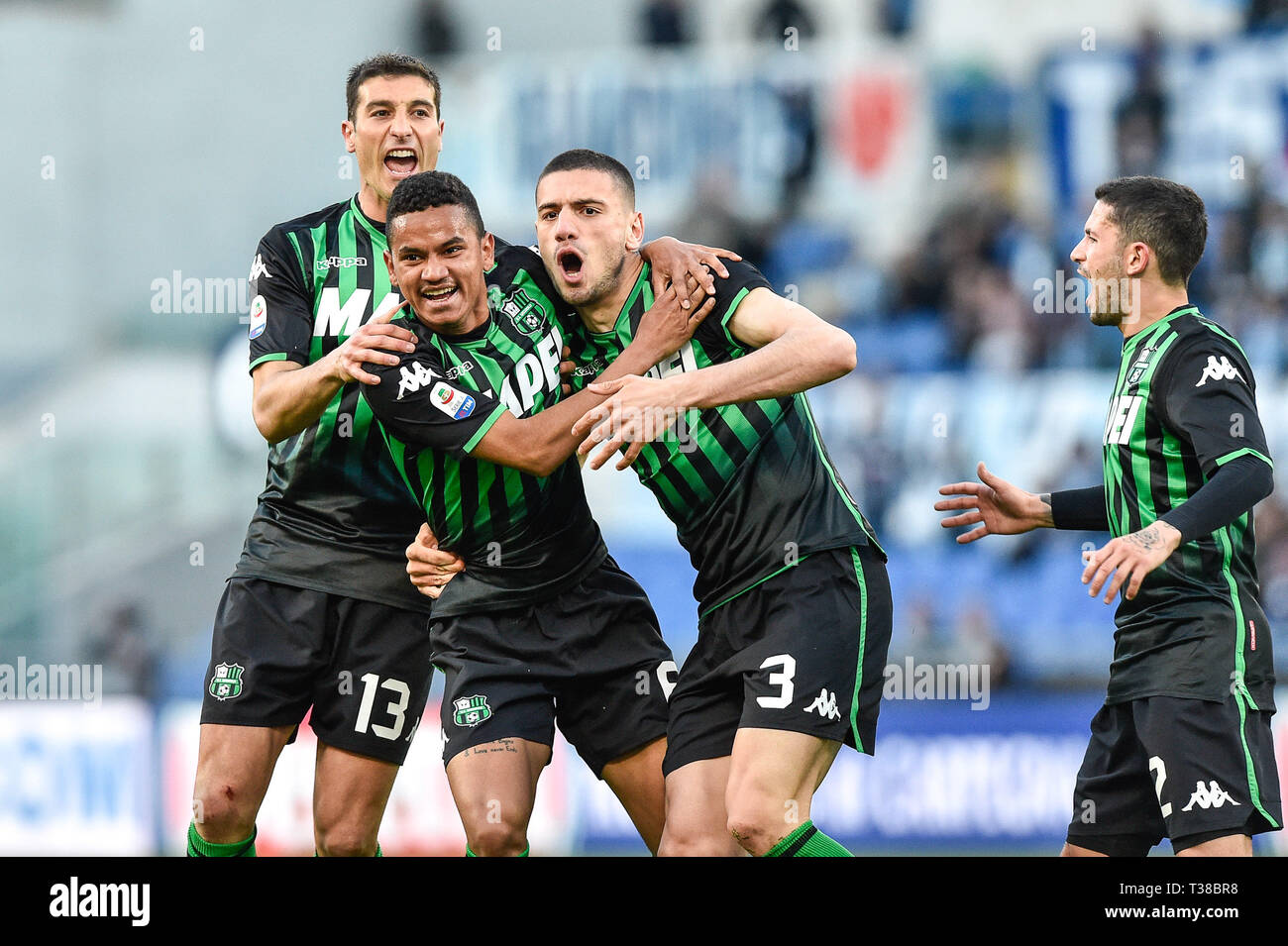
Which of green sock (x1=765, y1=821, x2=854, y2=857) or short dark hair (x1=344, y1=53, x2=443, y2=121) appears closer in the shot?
green sock (x1=765, y1=821, x2=854, y2=857)

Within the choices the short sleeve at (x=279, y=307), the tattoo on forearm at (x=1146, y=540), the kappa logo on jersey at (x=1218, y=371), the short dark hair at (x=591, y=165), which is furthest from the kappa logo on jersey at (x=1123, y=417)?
the short sleeve at (x=279, y=307)

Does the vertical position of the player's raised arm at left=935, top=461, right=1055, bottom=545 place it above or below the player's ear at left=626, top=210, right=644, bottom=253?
below

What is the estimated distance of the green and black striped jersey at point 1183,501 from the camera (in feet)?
14.7

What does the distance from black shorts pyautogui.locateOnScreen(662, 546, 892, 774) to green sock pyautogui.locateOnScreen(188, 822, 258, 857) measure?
1.49 meters

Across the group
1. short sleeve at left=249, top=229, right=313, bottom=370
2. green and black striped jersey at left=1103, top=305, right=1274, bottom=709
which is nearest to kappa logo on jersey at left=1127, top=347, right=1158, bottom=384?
green and black striped jersey at left=1103, top=305, right=1274, bottom=709

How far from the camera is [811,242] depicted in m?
12.5

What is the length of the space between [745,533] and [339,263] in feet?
5.55

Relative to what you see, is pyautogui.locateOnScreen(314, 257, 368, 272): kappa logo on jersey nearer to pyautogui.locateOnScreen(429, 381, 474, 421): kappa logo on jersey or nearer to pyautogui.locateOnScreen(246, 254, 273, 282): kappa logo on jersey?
pyautogui.locateOnScreen(246, 254, 273, 282): kappa logo on jersey

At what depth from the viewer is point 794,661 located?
4.54 meters

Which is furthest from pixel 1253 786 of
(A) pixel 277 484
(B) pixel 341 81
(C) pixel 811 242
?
(B) pixel 341 81

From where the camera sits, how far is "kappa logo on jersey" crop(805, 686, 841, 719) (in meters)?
4.52

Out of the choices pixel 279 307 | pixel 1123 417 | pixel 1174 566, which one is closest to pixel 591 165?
pixel 279 307

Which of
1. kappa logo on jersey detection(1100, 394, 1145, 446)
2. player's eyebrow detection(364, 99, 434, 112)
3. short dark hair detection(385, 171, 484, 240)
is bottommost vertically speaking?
kappa logo on jersey detection(1100, 394, 1145, 446)

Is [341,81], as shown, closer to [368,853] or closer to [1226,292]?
[1226,292]
